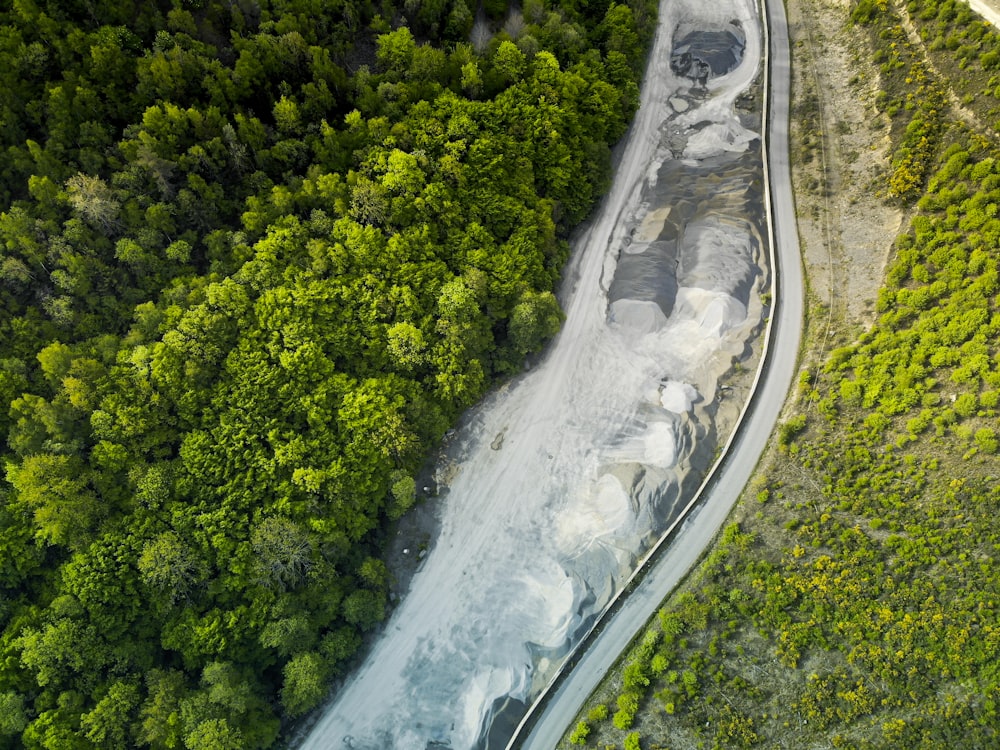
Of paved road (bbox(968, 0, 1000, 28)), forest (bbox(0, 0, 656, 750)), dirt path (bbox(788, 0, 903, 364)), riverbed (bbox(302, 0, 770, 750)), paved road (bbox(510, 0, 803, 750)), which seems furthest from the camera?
paved road (bbox(968, 0, 1000, 28))

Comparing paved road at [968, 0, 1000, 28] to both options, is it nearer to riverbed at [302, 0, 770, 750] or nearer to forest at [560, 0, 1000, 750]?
forest at [560, 0, 1000, 750]

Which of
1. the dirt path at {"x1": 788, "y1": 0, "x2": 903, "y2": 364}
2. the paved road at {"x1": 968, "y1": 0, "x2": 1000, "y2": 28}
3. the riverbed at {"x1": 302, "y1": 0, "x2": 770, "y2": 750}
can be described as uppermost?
the paved road at {"x1": 968, "y1": 0, "x2": 1000, "y2": 28}

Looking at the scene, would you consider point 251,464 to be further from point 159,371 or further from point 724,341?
point 724,341

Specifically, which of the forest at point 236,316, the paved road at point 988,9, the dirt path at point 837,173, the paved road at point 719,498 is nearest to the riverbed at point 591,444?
the paved road at point 719,498

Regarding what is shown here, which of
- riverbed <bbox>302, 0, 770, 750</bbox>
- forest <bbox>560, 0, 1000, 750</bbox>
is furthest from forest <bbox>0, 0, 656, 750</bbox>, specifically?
forest <bbox>560, 0, 1000, 750</bbox>

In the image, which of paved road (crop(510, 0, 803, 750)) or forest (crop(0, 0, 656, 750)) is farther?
paved road (crop(510, 0, 803, 750))

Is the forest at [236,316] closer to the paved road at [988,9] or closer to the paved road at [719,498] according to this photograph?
the paved road at [719,498]

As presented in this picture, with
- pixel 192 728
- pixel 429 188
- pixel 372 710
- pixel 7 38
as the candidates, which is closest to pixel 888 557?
pixel 372 710
